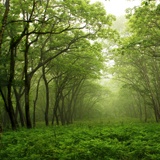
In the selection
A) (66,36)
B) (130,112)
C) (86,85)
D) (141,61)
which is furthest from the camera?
(130,112)

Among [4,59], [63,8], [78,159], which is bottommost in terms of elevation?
[78,159]

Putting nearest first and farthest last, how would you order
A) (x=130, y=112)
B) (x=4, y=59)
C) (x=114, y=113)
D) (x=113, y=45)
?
1. (x=4, y=59)
2. (x=113, y=45)
3. (x=130, y=112)
4. (x=114, y=113)

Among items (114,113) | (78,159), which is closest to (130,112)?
(114,113)

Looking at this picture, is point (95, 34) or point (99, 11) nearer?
point (99, 11)

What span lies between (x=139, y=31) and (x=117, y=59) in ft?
33.0

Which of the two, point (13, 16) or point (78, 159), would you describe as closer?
point (78, 159)

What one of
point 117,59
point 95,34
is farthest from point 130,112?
point 95,34

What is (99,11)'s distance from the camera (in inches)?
609

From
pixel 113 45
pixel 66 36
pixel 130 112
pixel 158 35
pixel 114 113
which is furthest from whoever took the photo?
pixel 114 113

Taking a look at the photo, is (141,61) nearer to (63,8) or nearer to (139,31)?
(139,31)

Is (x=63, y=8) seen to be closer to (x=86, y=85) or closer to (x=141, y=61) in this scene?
(x=141, y=61)

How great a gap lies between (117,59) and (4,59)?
14.9 m

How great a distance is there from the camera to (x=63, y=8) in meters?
15.5

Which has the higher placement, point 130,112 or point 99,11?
point 99,11
